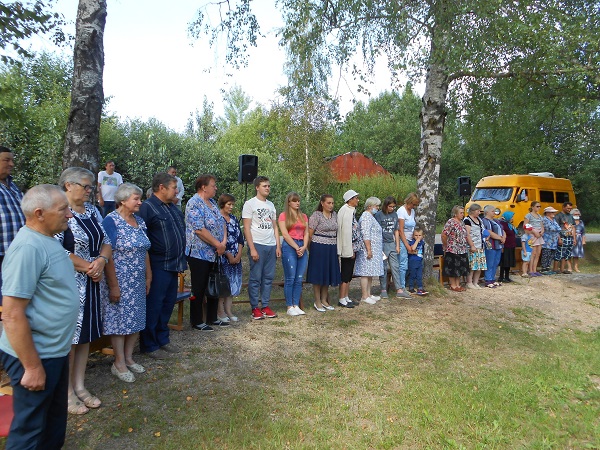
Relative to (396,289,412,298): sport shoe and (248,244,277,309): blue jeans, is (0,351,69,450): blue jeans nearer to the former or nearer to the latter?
(248,244,277,309): blue jeans

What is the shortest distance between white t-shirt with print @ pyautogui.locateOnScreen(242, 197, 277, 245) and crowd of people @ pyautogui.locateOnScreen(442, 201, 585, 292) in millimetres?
4670

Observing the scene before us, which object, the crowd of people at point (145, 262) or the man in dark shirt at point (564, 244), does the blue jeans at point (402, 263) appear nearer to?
the crowd of people at point (145, 262)

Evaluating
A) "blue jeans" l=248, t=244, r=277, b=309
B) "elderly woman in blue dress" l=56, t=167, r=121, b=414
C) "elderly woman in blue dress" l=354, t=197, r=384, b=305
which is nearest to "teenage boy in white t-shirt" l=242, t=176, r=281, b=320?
"blue jeans" l=248, t=244, r=277, b=309

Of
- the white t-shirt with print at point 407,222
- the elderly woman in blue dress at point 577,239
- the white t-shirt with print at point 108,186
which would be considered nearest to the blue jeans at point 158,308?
the white t-shirt with print at point 407,222

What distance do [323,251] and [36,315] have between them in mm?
5321

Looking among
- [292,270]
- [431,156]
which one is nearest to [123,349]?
[292,270]

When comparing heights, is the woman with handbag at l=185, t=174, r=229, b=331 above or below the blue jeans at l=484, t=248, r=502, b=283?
above

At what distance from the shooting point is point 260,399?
4.48 meters

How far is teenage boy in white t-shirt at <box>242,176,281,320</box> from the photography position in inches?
267

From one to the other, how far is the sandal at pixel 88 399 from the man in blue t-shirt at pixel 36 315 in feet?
4.30

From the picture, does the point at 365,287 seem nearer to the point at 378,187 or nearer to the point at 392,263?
the point at 392,263

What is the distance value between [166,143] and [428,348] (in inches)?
621

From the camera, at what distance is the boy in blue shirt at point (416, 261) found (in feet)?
29.7

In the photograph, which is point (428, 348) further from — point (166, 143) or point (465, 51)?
point (166, 143)
